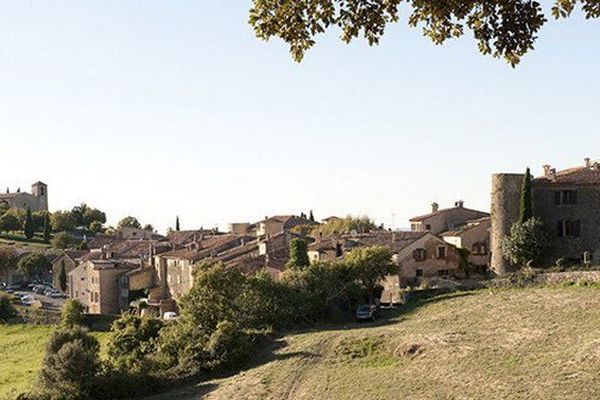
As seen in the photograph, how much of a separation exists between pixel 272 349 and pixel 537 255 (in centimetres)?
2067

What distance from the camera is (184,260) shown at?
253ft

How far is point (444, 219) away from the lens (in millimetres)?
78125

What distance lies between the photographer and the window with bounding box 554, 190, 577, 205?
55.1m

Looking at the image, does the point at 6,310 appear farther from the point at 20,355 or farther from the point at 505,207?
the point at 505,207

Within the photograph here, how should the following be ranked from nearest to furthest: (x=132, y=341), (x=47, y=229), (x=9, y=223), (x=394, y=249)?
1. (x=132, y=341)
2. (x=394, y=249)
3. (x=47, y=229)
4. (x=9, y=223)

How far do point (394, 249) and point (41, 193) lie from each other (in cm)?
15647

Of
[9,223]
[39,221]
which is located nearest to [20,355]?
[9,223]

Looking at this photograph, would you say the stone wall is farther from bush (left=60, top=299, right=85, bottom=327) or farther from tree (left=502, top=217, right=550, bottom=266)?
bush (left=60, top=299, right=85, bottom=327)

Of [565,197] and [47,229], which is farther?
[47,229]

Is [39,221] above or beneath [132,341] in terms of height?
above

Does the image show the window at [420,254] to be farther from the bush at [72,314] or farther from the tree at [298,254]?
the bush at [72,314]

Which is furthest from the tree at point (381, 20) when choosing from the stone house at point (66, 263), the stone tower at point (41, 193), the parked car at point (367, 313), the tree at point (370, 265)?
the stone tower at point (41, 193)

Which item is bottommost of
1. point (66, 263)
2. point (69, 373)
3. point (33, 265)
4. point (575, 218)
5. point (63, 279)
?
point (69, 373)

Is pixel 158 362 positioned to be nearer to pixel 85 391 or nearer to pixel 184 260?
pixel 85 391
